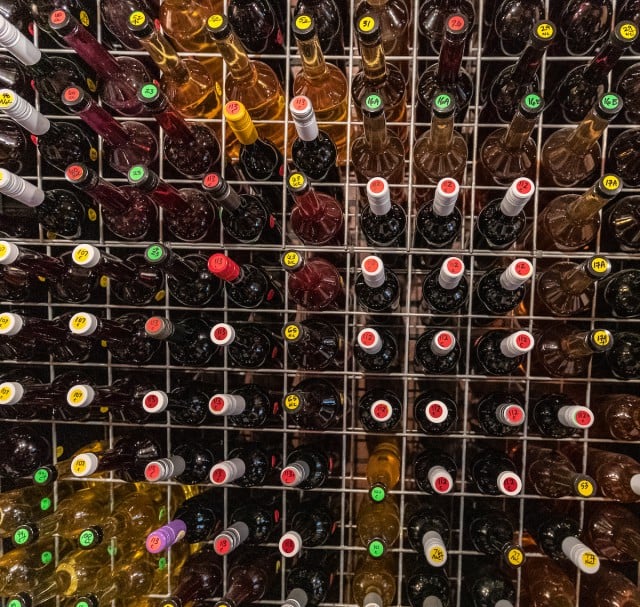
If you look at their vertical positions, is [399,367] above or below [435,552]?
above

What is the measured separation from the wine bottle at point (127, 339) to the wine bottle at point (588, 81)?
104 centimetres

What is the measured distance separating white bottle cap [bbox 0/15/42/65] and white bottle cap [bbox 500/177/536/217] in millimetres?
918

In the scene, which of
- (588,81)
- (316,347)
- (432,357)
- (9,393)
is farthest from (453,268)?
(9,393)

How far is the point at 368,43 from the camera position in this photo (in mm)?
875

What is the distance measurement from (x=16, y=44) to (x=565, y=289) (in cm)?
116

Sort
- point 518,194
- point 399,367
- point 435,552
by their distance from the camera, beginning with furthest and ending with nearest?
1. point 399,367
2. point 435,552
3. point 518,194

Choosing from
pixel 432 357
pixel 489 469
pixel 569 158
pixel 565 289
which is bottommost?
pixel 489 469

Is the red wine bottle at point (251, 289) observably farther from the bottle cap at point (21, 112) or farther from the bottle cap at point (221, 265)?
the bottle cap at point (21, 112)

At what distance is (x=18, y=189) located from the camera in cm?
96

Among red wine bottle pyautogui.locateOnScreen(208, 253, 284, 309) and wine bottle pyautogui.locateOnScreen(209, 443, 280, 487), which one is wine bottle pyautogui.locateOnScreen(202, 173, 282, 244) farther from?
wine bottle pyautogui.locateOnScreen(209, 443, 280, 487)

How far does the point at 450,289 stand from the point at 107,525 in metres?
0.96

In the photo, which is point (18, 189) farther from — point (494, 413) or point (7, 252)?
point (494, 413)

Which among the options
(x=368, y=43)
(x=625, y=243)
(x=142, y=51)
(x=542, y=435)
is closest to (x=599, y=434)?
(x=542, y=435)

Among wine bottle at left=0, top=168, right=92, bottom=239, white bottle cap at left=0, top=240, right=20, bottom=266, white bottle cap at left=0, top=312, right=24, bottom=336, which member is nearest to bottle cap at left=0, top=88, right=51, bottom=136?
wine bottle at left=0, top=168, right=92, bottom=239
